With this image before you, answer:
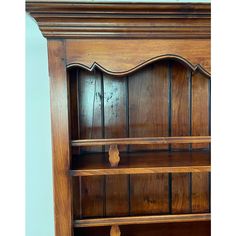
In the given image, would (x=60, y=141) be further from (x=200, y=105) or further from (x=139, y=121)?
(x=200, y=105)

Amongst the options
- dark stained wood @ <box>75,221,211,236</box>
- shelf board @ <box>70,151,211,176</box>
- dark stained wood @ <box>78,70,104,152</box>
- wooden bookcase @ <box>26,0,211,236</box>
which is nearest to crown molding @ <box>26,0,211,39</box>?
wooden bookcase @ <box>26,0,211,236</box>

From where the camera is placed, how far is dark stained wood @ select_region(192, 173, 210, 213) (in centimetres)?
116

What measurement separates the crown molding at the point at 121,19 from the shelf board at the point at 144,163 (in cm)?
43

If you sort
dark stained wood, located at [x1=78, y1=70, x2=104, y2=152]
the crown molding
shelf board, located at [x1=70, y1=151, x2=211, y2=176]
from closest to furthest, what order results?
the crown molding < shelf board, located at [x1=70, y1=151, x2=211, y2=176] < dark stained wood, located at [x1=78, y1=70, x2=104, y2=152]

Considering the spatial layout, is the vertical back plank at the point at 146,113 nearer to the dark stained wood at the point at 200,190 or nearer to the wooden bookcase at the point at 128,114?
the wooden bookcase at the point at 128,114

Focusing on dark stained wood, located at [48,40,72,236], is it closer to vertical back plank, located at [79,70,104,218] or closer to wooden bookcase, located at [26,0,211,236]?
wooden bookcase, located at [26,0,211,236]

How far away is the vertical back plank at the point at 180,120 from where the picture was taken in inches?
44.0

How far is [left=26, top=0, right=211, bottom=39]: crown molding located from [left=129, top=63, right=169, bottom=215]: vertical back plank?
302mm

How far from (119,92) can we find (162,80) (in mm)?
188

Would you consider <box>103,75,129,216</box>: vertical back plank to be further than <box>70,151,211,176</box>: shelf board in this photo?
Yes

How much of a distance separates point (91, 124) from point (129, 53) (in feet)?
1.26

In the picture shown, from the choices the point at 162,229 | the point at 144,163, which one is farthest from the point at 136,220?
the point at 162,229
